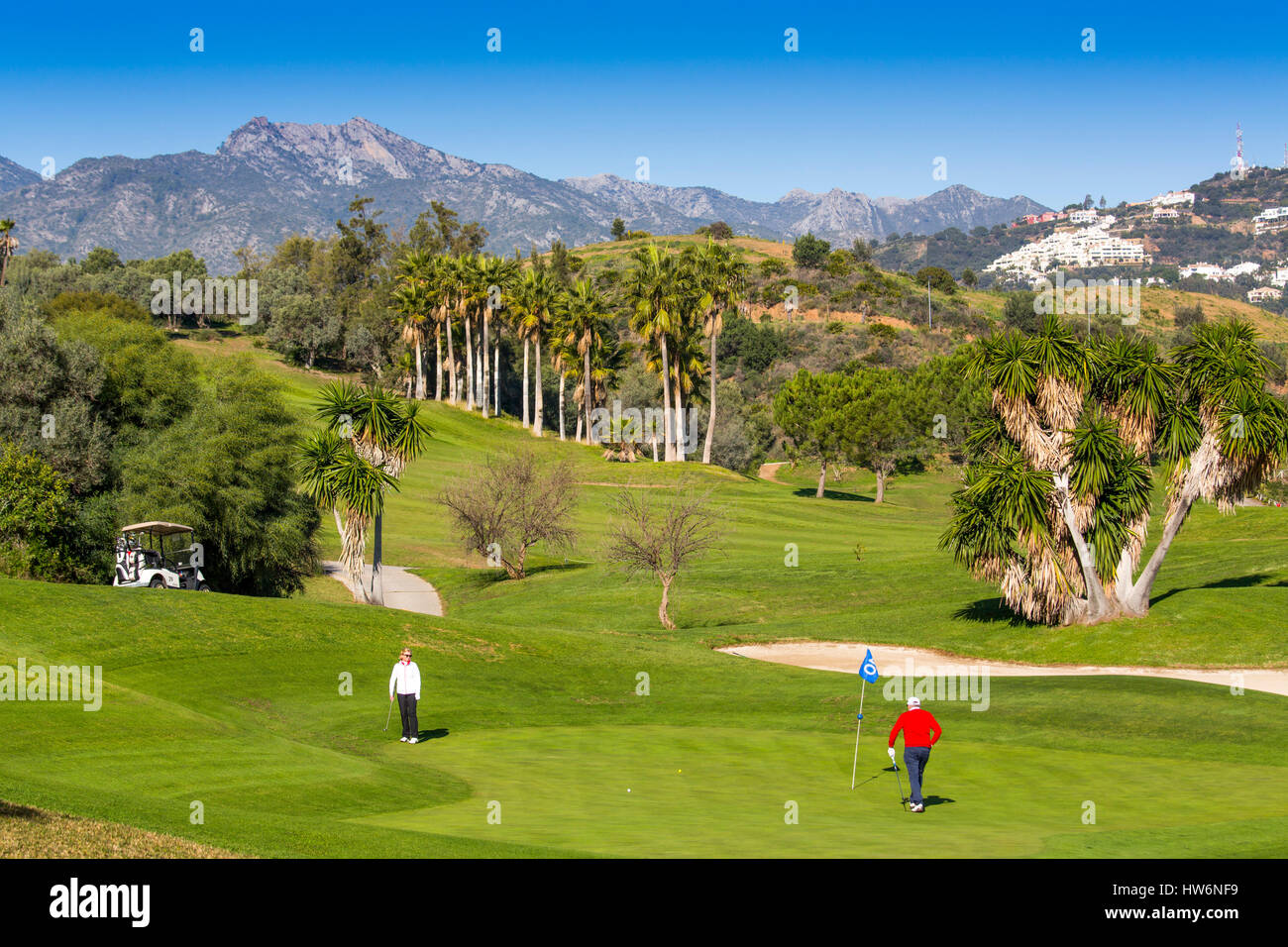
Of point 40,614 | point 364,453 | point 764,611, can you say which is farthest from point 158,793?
point 764,611

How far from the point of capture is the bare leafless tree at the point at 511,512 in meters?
61.4

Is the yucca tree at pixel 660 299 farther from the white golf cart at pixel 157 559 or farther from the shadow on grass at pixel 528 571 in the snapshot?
the white golf cart at pixel 157 559

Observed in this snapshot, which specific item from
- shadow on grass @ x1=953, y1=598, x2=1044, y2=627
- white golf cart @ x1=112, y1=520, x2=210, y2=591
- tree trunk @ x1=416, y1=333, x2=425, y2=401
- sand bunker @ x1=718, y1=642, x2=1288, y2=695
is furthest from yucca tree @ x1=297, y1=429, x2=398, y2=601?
tree trunk @ x1=416, y1=333, x2=425, y2=401

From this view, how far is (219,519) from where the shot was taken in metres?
52.1

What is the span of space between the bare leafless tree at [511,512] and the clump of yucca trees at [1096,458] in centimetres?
2746

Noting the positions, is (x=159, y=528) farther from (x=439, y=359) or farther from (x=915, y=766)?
(x=439, y=359)

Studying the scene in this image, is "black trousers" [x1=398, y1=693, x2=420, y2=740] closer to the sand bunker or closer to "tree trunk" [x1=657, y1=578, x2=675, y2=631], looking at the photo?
the sand bunker

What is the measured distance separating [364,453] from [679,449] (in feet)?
186

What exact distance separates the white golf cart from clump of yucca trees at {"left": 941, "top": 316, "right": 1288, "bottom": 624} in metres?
30.9

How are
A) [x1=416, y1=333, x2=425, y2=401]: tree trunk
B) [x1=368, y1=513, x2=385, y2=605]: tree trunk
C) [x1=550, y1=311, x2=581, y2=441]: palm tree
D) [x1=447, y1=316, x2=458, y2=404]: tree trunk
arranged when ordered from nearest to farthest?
[x1=368, y1=513, x2=385, y2=605]: tree trunk
[x1=550, y1=311, x2=581, y2=441]: palm tree
[x1=447, y1=316, x2=458, y2=404]: tree trunk
[x1=416, y1=333, x2=425, y2=401]: tree trunk

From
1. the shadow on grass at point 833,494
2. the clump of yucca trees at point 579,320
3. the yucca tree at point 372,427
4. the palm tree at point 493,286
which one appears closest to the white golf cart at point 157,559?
the yucca tree at point 372,427

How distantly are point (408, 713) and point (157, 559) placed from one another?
76.7 feet

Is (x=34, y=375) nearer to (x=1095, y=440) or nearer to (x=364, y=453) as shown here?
(x=364, y=453)

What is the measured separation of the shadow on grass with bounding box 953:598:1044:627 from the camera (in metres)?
42.1
